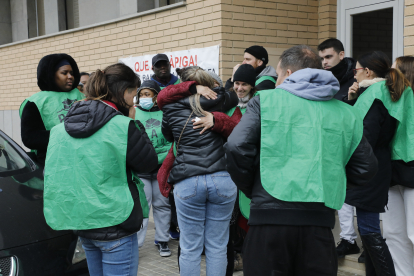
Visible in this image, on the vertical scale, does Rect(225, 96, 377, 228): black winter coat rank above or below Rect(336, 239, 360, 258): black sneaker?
above

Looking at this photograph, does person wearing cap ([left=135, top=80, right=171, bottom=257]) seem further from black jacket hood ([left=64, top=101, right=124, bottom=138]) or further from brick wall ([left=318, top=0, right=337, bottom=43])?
brick wall ([left=318, top=0, right=337, bottom=43])

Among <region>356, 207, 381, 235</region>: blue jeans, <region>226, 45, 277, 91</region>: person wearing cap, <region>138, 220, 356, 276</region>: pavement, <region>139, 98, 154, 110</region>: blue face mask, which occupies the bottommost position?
<region>138, 220, 356, 276</region>: pavement

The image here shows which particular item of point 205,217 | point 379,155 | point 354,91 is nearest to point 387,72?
point 354,91

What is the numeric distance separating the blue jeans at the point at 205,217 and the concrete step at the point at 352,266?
157cm

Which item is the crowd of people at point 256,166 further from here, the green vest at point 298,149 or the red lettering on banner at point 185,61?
the red lettering on banner at point 185,61

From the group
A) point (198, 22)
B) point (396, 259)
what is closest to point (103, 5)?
point (198, 22)

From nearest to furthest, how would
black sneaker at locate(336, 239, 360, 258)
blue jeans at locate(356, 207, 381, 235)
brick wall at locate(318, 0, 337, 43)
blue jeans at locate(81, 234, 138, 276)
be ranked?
blue jeans at locate(81, 234, 138, 276), blue jeans at locate(356, 207, 381, 235), black sneaker at locate(336, 239, 360, 258), brick wall at locate(318, 0, 337, 43)

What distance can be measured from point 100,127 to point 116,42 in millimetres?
5716

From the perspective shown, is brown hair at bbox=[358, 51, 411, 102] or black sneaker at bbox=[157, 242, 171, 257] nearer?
brown hair at bbox=[358, 51, 411, 102]

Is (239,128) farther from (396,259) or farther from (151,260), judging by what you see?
(151,260)

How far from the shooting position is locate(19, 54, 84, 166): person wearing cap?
12.9ft

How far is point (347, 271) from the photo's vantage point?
4461 mm

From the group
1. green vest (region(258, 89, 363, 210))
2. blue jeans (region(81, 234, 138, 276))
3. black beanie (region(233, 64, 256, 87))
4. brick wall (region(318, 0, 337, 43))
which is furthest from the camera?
brick wall (region(318, 0, 337, 43))

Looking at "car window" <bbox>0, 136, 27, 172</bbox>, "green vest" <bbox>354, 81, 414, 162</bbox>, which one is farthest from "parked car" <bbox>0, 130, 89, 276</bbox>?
"green vest" <bbox>354, 81, 414, 162</bbox>
